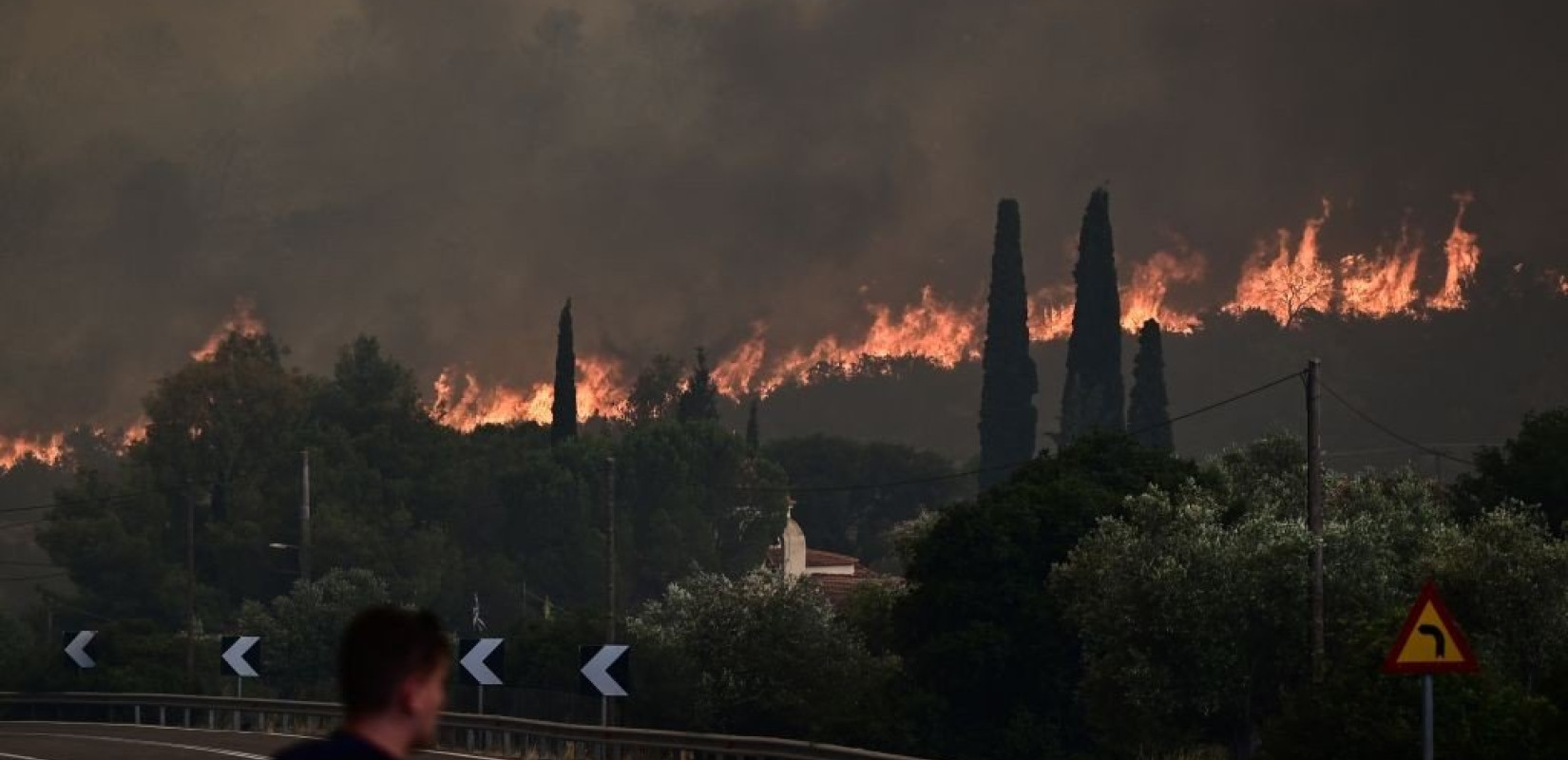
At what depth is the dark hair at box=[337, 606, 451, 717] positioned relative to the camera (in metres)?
5.04

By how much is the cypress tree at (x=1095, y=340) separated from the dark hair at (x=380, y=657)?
139063mm

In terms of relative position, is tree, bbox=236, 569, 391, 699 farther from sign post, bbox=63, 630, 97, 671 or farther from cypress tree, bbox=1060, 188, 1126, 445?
cypress tree, bbox=1060, 188, 1126, 445

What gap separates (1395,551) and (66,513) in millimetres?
92349

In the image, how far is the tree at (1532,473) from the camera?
66625 millimetres

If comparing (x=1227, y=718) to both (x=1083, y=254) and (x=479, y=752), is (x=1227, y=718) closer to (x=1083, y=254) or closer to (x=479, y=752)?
(x=479, y=752)

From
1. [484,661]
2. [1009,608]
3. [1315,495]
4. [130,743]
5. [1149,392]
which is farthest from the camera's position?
[1149,392]

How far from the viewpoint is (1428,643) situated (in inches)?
795

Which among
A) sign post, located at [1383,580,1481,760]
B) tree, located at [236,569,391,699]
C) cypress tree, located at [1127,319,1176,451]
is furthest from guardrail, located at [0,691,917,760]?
cypress tree, located at [1127,319,1176,451]

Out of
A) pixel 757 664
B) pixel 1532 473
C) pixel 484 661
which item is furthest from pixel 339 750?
pixel 1532 473

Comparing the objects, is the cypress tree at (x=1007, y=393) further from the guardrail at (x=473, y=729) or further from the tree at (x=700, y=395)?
the guardrail at (x=473, y=729)

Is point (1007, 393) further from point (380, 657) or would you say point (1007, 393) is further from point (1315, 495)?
point (380, 657)

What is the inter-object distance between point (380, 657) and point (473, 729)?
3997cm

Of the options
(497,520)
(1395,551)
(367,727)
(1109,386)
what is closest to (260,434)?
(497,520)

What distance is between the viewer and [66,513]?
130250 millimetres
